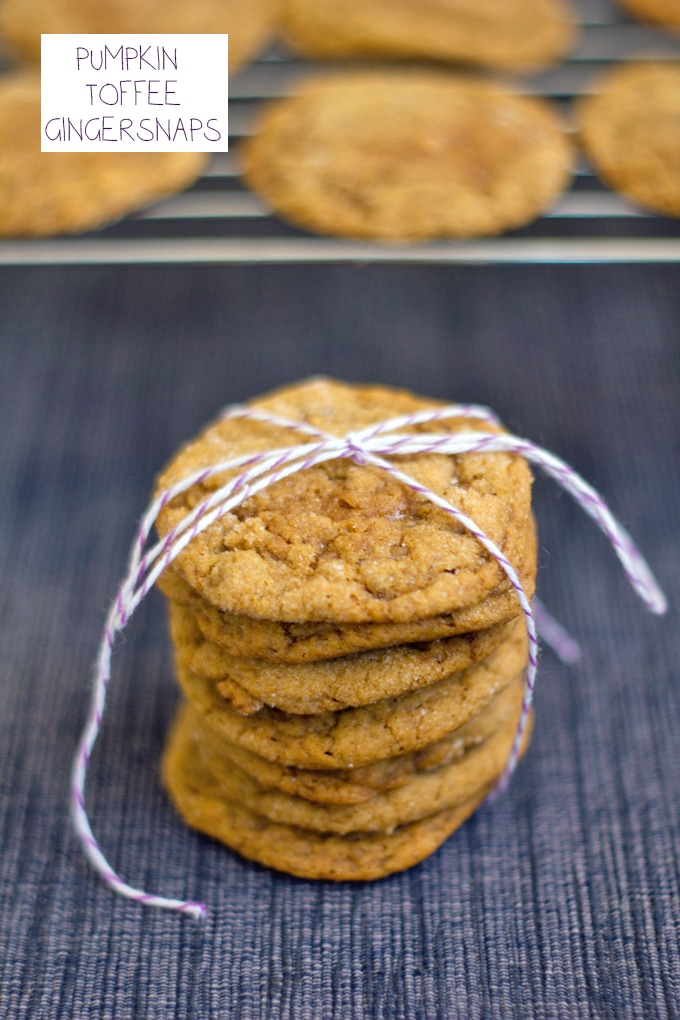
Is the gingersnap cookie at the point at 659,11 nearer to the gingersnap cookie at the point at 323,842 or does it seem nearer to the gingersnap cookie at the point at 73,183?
the gingersnap cookie at the point at 73,183

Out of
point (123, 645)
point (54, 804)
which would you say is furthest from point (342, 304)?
point (54, 804)

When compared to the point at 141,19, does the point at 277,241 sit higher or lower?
lower

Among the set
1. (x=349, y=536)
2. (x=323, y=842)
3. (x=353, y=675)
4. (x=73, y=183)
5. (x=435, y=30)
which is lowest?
(x=323, y=842)

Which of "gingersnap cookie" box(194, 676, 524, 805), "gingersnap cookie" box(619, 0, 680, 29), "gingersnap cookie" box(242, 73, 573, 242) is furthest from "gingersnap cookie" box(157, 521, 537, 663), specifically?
"gingersnap cookie" box(619, 0, 680, 29)

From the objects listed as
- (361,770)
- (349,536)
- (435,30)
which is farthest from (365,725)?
(435,30)

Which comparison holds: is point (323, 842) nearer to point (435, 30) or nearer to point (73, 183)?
point (73, 183)

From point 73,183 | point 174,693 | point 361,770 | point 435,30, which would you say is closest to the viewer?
point 361,770
